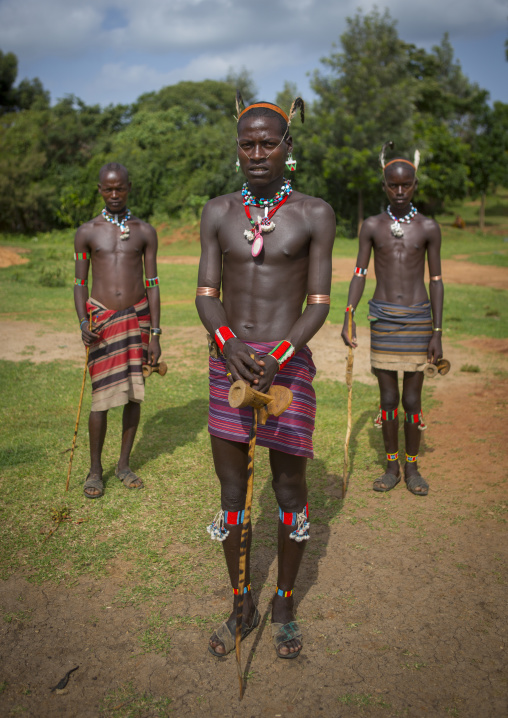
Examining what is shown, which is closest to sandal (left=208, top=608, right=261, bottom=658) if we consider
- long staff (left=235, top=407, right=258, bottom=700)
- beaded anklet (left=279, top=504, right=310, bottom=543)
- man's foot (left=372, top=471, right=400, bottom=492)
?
long staff (left=235, top=407, right=258, bottom=700)

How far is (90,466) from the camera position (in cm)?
498

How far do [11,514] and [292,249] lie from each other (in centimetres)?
281

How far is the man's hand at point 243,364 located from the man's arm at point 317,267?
25 centimetres

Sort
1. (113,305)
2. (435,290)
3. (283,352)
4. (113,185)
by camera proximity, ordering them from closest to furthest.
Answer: (283,352), (113,185), (113,305), (435,290)

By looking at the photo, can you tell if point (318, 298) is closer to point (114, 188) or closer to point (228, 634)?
point (228, 634)

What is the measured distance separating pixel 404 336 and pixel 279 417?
7.45 feet

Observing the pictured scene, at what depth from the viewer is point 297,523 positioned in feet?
10.2

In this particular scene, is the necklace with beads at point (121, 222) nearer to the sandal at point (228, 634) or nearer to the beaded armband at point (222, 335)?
the beaded armband at point (222, 335)

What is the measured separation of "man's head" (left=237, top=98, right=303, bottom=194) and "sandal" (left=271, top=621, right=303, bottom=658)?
7.15 feet

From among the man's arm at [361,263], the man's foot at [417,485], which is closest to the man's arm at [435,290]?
the man's arm at [361,263]

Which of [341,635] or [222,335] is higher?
[222,335]

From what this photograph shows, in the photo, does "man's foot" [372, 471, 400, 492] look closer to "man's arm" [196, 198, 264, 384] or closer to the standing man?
the standing man

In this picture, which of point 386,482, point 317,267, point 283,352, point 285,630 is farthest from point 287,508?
point 386,482

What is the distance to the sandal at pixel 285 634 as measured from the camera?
294 centimetres
